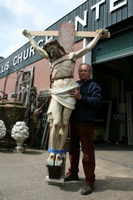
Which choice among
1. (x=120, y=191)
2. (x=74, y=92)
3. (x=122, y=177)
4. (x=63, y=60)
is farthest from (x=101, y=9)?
(x=120, y=191)

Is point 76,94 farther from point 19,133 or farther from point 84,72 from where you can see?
point 19,133

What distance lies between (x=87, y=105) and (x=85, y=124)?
0.24m

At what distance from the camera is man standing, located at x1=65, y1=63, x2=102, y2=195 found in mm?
2402

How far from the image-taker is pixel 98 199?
6.94ft

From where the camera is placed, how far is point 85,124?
8.14 feet

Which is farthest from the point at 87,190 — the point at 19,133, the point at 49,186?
the point at 19,133

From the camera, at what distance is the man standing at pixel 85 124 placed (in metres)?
2.40

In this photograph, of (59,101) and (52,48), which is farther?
(52,48)

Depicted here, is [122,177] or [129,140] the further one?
[129,140]

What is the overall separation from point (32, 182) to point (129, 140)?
18.9 ft

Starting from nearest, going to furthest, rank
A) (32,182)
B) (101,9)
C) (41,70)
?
(32,182) → (101,9) → (41,70)

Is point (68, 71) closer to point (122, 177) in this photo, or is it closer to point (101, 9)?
point (122, 177)

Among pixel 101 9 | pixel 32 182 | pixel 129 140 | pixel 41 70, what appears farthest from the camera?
pixel 41 70

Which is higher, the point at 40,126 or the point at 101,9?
the point at 101,9
